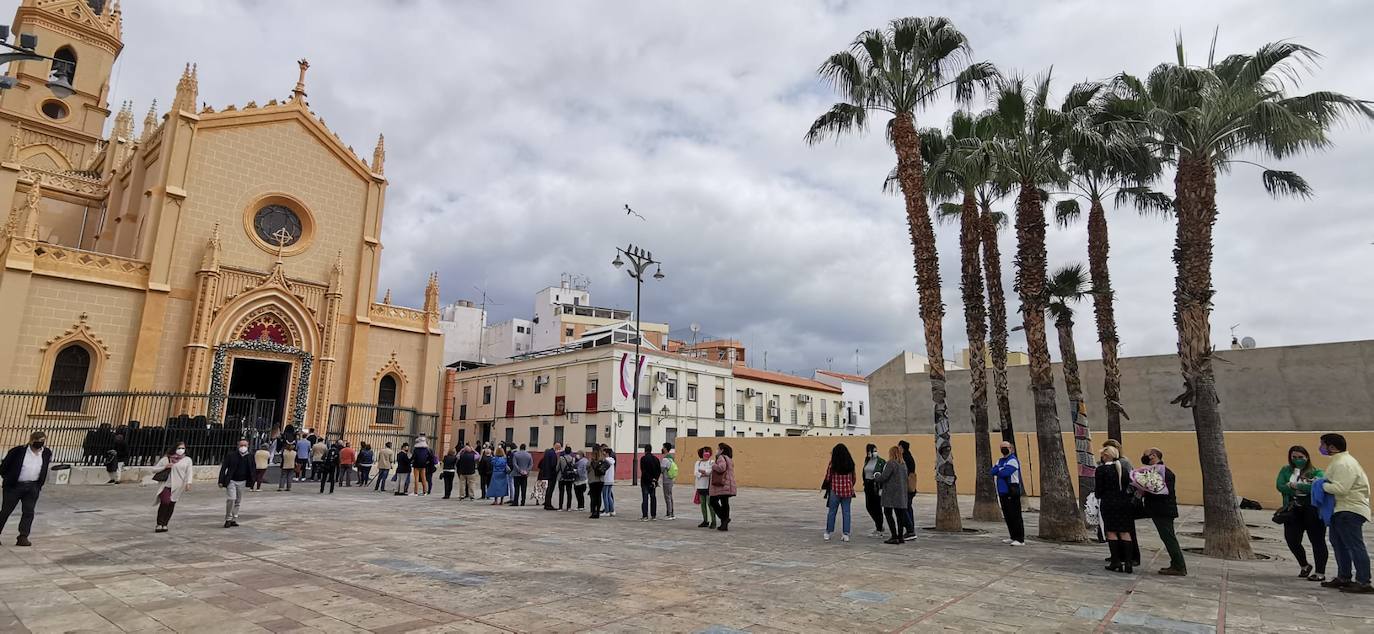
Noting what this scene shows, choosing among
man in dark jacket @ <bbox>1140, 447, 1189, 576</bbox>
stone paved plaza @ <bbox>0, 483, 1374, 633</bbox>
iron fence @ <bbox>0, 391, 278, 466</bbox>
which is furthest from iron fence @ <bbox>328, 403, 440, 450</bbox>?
man in dark jacket @ <bbox>1140, 447, 1189, 576</bbox>

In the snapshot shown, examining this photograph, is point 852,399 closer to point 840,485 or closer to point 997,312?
point 997,312

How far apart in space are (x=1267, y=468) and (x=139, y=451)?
32714 millimetres

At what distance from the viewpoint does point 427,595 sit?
639 cm

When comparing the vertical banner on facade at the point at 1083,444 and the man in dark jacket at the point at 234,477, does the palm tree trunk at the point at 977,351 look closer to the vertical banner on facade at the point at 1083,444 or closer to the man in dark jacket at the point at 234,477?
the vertical banner on facade at the point at 1083,444

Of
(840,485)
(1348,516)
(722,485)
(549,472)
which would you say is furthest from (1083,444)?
(549,472)

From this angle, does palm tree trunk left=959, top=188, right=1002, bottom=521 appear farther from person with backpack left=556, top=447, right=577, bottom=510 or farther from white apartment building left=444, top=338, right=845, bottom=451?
white apartment building left=444, top=338, right=845, bottom=451

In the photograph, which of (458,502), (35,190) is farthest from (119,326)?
(458,502)

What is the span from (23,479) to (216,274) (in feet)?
62.7

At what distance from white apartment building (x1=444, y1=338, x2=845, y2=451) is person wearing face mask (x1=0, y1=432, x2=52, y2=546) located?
83.5 ft

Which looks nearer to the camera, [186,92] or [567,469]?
[567,469]

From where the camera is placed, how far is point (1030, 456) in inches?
914

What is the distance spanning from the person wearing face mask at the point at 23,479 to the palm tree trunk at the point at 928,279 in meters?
13.7

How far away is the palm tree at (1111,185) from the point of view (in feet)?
40.4

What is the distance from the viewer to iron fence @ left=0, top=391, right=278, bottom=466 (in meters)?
20.1
